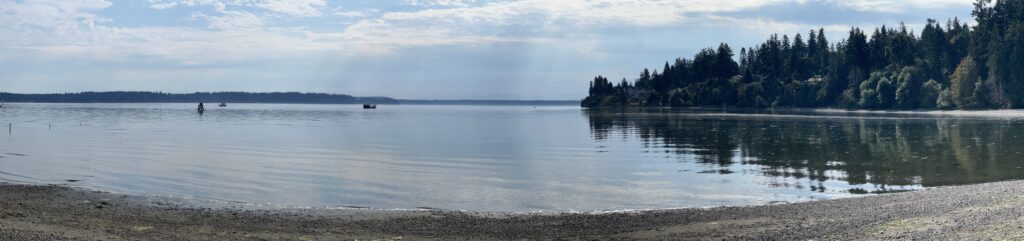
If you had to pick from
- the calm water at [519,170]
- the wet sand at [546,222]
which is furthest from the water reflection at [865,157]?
the wet sand at [546,222]

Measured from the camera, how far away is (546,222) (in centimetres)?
2572

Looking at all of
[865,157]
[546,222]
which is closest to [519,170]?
[546,222]

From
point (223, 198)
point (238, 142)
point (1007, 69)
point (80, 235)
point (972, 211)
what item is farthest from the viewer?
point (1007, 69)

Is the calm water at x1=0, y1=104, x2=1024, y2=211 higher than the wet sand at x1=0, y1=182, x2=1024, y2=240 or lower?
lower

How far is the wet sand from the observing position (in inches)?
798

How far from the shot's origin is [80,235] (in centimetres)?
1997

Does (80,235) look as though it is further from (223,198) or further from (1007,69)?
(1007,69)

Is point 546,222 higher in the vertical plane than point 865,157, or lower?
higher

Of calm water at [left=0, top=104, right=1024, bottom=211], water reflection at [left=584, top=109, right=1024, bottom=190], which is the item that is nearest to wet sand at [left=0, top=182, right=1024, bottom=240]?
calm water at [left=0, top=104, right=1024, bottom=211]

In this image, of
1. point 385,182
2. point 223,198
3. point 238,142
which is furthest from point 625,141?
point 223,198

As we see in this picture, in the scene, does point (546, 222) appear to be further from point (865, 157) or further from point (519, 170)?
point (865, 157)

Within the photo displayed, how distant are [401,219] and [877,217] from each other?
1426cm

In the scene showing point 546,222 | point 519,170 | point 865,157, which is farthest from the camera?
point 865,157

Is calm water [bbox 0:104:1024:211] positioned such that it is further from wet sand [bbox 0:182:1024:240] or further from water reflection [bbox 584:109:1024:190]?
wet sand [bbox 0:182:1024:240]
